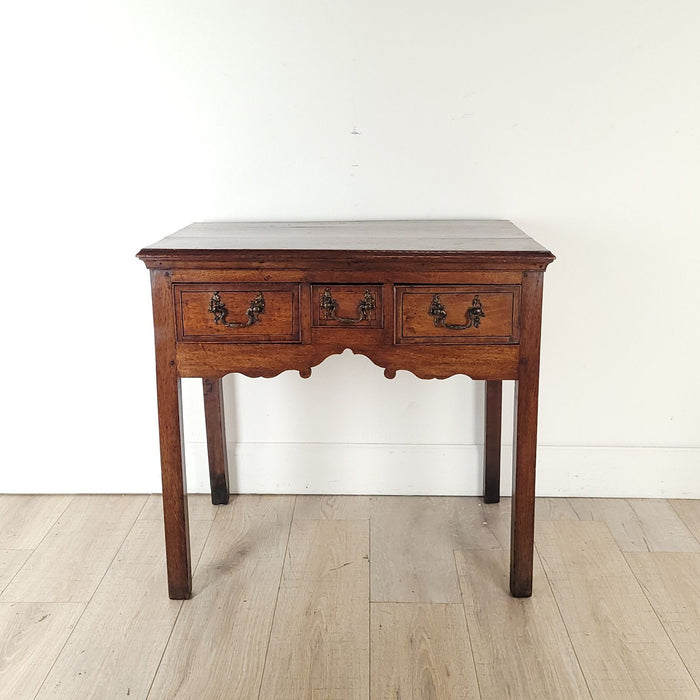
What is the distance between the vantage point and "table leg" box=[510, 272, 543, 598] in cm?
187

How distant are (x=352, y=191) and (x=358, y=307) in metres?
0.61

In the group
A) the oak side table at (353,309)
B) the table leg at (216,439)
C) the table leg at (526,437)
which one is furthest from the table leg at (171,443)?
the table leg at (526,437)

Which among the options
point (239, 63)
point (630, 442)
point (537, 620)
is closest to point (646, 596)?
point (537, 620)

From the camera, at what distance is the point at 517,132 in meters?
2.34

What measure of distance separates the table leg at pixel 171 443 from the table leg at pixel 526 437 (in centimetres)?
76

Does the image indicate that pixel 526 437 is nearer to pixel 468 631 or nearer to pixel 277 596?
pixel 468 631

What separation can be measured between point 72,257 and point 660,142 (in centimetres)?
165

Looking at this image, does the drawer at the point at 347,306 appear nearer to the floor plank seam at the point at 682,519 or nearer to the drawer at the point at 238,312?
the drawer at the point at 238,312

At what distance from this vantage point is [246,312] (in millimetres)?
1903

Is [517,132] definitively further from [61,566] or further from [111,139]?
[61,566]

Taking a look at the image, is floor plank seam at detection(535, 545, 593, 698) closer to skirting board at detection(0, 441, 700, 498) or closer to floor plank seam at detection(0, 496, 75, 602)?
skirting board at detection(0, 441, 700, 498)

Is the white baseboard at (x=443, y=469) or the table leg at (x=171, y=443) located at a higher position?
the table leg at (x=171, y=443)

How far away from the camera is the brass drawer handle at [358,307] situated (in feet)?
6.17

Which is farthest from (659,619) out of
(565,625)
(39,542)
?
(39,542)
